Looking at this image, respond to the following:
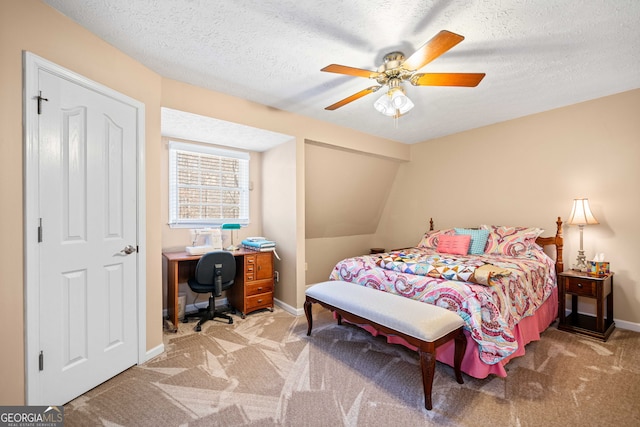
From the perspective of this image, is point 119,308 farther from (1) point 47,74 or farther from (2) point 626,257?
(2) point 626,257

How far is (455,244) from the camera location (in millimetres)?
3512

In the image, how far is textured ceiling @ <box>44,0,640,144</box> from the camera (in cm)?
165

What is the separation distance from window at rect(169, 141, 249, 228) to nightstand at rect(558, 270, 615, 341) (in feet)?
12.6

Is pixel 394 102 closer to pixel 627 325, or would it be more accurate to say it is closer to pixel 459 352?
pixel 459 352

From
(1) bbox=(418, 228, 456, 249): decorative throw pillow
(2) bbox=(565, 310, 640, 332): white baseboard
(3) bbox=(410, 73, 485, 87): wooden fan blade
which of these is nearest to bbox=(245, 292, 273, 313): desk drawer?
(1) bbox=(418, 228, 456, 249): decorative throw pillow

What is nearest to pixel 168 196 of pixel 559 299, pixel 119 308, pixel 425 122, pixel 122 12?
pixel 119 308

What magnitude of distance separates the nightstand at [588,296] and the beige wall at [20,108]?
3620 mm

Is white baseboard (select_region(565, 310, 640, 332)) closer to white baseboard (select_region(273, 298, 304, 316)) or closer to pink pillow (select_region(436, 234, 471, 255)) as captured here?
pink pillow (select_region(436, 234, 471, 255))

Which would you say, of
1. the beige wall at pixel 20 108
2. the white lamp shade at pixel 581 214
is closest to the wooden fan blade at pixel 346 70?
the beige wall at pixel 20 108

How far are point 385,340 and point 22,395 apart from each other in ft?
8.52

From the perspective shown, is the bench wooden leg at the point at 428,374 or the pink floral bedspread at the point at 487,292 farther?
the pink floral bedspread at the point at 487,292

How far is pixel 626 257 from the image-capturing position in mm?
2891

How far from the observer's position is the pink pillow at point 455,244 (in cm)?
345

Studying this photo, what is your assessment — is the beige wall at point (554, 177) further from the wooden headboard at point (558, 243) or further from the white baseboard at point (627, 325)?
the wooden headboard at point (558, 243)
